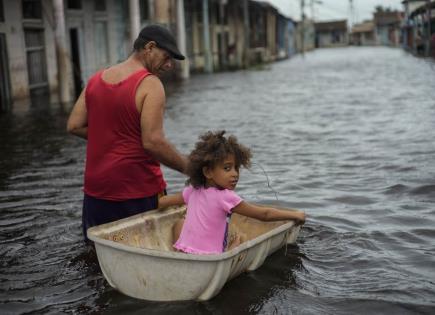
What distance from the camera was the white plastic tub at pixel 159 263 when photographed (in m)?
3.52

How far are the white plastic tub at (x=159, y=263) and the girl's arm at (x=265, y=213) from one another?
76mm

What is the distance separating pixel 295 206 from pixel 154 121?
2.75m

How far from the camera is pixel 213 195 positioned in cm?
380

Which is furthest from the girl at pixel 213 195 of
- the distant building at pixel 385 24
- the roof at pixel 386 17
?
the roof at pixel 386 17

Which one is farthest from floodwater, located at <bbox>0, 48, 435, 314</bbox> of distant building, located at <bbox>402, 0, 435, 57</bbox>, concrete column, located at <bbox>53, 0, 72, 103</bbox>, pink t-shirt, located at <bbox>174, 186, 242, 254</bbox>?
distant building, located at <bbox>402, 0, 435, 57</bbox>

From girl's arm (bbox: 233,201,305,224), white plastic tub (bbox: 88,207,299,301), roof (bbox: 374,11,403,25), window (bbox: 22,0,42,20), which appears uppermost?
roof (bbox: 374,11,403,25)

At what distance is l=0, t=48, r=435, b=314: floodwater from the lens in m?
3.94

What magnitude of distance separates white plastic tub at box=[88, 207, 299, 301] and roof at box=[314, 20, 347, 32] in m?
102

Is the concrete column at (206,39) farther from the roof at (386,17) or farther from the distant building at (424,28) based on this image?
the roof at (386,17)

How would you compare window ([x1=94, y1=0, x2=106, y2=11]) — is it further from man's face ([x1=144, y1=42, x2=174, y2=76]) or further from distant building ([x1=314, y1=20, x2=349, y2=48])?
distant building ([x1=314, y1=20, x2=349, y2=48])

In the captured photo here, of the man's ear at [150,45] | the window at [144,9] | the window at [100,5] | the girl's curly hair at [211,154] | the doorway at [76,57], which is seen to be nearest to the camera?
the girl's curly hair at [211,154]

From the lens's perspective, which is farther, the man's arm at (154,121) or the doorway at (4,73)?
the doorway at (4,73)

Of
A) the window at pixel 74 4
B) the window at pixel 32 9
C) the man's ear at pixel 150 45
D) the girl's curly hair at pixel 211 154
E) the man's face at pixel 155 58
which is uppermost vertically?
the window at pixel 74 4

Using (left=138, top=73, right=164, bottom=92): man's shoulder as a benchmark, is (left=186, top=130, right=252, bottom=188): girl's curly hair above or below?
below
